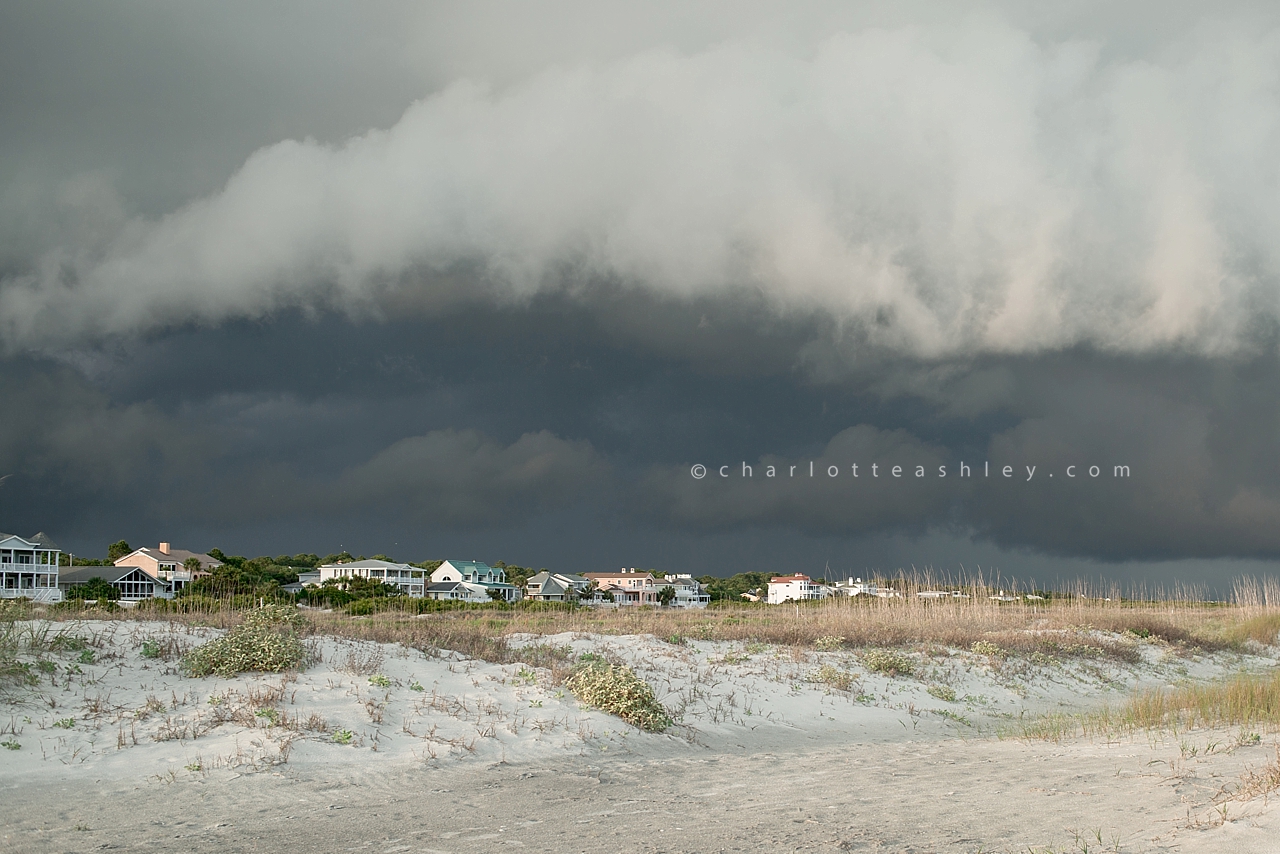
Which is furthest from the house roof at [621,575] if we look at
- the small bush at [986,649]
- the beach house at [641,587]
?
the small bush at [986,649]

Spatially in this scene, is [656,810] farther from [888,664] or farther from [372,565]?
[372,565]

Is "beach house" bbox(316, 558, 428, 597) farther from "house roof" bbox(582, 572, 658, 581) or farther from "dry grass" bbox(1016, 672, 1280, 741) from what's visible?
"dry grass" bbox(1016, 672, 1280, 741)

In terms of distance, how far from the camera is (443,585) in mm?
92000

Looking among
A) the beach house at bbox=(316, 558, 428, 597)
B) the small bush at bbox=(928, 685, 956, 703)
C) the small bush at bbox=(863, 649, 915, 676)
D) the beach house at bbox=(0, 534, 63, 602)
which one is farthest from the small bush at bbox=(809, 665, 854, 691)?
the beach house at bbox=(316, 558, 428, 597)

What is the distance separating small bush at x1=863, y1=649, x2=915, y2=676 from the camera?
18609 mm

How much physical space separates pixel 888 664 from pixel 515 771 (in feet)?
37.2

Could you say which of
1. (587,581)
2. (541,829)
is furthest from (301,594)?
(587,581)

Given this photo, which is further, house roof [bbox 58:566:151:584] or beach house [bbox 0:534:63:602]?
house roof [bbox 58:566:151:584]

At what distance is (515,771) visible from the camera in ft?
32.7

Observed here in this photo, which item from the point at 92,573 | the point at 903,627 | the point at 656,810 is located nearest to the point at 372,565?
the point at 92,573

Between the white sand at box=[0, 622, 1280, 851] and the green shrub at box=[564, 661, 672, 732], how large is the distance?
0.70 ft

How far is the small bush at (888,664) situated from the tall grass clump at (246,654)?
12021 millimetres

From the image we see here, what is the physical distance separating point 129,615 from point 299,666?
5.94m

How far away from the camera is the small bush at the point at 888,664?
18.6m
